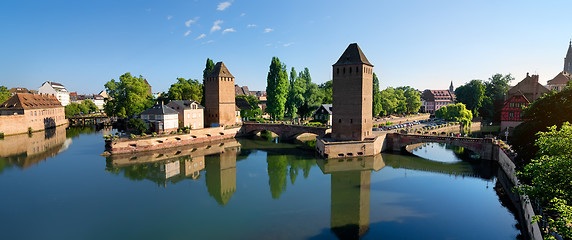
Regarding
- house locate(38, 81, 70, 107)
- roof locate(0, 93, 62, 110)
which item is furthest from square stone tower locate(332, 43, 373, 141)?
house locate(38, 81, 70, 107)

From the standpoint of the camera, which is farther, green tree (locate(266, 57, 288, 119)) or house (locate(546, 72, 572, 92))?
house (locate(546, 72, 572, 92))

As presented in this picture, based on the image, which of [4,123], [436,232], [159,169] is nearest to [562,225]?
[436,232]

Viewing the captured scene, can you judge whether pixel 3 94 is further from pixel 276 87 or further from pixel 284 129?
pixel 284 129

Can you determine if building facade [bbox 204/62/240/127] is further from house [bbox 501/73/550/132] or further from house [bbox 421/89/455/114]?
house [bbox 421/89/455/114]

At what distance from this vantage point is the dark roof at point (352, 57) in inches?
1375

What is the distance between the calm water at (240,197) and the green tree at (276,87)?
56.7 feet

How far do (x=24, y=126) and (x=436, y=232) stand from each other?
6121 centimetres

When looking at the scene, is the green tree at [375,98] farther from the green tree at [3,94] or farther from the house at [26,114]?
the green tree at [3,94]

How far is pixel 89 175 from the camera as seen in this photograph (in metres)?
27.2

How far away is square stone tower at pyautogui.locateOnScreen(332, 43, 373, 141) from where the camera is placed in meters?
35.1

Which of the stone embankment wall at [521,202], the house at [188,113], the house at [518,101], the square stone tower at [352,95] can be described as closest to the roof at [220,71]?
the house at [188,113]

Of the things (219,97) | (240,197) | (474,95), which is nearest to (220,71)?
(219,97)

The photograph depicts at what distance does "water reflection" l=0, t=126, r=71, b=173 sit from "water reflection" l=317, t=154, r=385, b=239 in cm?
2899

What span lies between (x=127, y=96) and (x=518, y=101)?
212 feet
